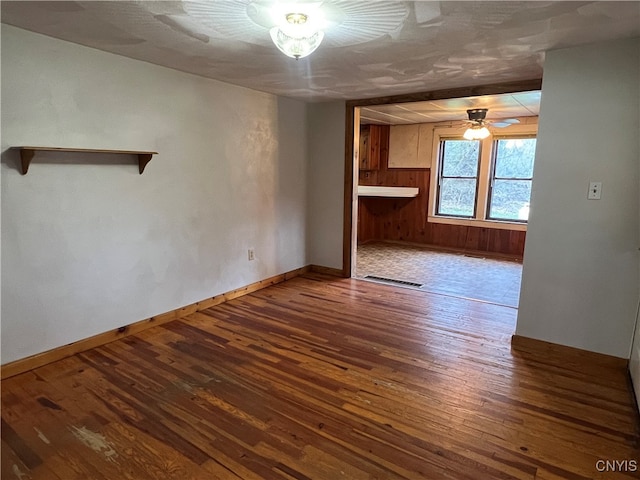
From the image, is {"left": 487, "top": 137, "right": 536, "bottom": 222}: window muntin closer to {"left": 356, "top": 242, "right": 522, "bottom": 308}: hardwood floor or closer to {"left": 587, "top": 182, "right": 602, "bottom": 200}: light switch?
{"left": 356, "top": 242, "right": 522, "bottom": 308}: hardwood floor

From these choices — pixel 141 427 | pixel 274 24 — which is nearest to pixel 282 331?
pixel 141 427

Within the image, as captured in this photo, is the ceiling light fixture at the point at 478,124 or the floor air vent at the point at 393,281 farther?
the ceiling light fixture at the point at 478,124

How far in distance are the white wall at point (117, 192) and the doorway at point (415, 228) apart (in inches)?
52.7

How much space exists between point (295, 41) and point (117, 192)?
5.78 ft

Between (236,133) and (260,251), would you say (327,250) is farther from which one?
(236,133)

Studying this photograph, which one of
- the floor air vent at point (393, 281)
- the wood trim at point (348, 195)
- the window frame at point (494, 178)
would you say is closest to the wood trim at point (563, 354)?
the floor air vent at point (393, 281)

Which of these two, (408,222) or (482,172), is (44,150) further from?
(482,172)

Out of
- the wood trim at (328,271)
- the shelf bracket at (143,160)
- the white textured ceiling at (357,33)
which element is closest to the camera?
the white textured ceiling at (357,33)

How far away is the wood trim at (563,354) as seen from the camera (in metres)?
2.58

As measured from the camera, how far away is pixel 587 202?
254cm

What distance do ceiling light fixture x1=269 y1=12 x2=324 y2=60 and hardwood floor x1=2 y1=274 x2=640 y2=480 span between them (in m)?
1.95

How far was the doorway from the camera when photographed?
169 inches

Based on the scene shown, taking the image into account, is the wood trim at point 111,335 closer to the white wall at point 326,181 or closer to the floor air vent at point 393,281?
the white wall at point 326,181

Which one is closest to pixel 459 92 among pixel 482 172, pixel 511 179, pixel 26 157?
pixel 482 172
